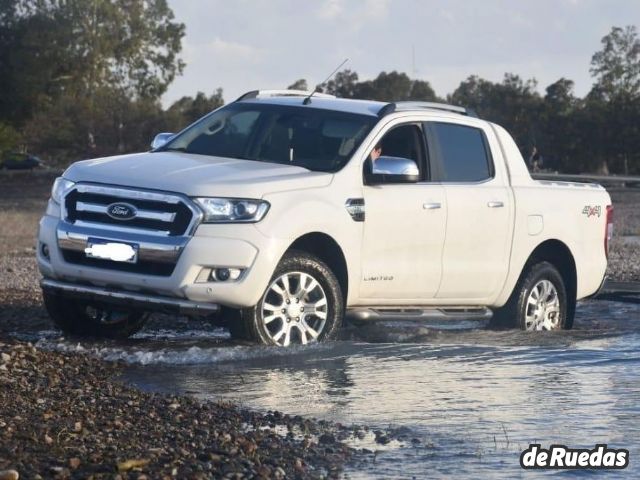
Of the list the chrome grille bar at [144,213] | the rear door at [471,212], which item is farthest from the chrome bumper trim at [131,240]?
the rear door at [471,212]

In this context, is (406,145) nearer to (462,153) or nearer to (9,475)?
(462,153)

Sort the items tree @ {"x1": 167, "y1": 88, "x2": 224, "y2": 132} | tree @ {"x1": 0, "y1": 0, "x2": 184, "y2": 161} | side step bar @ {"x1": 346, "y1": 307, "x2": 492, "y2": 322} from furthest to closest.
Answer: tree @ {"x1": 167, "y1": 88, "x2": 224, "y2": 132} < tree @ {"x1": 0, "y1": 0, "x2": 184, "y2": 161} < side step bar @ {"x1": 346, "y1": 307, "x2": 492, "y2": 322}

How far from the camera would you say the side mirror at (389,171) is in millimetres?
10117

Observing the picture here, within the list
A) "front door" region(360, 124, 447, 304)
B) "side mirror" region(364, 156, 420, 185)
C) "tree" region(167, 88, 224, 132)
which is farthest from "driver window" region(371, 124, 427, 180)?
"tree" region(167, 88, 224, 132)

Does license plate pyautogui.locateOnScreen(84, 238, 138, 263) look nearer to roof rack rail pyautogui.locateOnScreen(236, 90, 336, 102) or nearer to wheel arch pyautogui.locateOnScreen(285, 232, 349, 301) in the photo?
wheel arch pyautogui.locateOnScreen(285, 232, 349, 301)

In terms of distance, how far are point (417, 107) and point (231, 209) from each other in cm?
230

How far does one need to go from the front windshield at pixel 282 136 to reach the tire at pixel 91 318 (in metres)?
1.26

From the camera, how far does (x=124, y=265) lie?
928 centimetres

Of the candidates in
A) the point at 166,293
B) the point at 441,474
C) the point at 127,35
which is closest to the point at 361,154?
the point at 166,293

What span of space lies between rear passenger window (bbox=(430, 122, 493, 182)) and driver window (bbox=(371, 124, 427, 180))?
0.56 feet

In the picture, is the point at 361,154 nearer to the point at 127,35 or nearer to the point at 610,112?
the point at 610,112

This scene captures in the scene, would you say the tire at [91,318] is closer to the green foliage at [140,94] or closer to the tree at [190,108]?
the green foliage at [140,94]

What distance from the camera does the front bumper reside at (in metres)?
9.06

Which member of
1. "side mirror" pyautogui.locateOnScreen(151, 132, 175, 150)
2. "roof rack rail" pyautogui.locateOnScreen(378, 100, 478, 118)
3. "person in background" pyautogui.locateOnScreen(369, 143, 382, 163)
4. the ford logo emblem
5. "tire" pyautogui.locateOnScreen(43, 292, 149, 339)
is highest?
"roof rack rail" pyautogui.locateOnScreen(378, 100, 478, 118)
